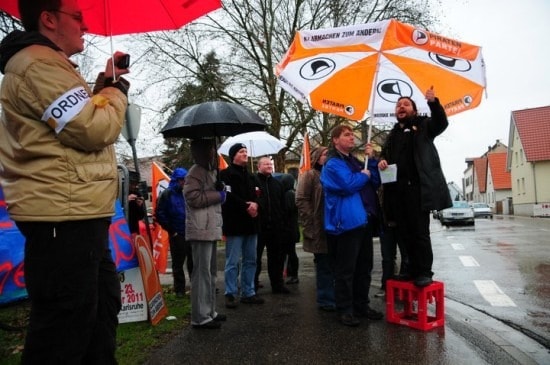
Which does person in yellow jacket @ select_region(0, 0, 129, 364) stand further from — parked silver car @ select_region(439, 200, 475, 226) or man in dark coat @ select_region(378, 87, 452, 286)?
parked silver car @ select_region(439, 200, 475, 226)

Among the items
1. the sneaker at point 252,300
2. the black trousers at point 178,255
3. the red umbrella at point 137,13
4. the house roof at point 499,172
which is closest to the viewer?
the red umbrella at point 137,13

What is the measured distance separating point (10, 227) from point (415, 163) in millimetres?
3943

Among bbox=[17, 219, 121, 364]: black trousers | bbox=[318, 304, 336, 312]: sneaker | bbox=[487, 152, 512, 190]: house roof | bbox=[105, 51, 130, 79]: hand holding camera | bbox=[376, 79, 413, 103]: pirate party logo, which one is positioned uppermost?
bbox=[487, 152, 512, 190]: house roof

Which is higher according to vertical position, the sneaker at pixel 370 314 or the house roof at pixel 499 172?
the house roof at pixel 499 172

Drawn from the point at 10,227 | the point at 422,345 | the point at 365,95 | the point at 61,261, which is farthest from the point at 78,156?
the point at 365,95

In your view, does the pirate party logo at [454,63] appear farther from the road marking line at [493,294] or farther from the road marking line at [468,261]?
the road marking line at [468,261]

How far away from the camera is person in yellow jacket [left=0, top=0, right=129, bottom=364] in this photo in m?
2.08

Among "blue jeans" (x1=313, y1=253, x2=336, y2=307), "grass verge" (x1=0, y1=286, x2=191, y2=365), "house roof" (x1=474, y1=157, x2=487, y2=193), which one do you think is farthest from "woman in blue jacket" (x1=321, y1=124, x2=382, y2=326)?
"house roof" (x1=474, y1=157, x2=487, y2=193)

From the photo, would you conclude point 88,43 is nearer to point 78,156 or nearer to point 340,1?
point 78,156

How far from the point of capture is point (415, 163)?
4914 millimetres

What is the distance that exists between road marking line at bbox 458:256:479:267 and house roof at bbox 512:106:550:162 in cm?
3800

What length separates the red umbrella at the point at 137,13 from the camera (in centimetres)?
316

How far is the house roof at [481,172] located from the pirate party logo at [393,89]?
82978mm

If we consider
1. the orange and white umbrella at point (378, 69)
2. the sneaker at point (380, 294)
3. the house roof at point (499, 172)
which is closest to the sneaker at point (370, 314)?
the sneaker at point (380, 294)
